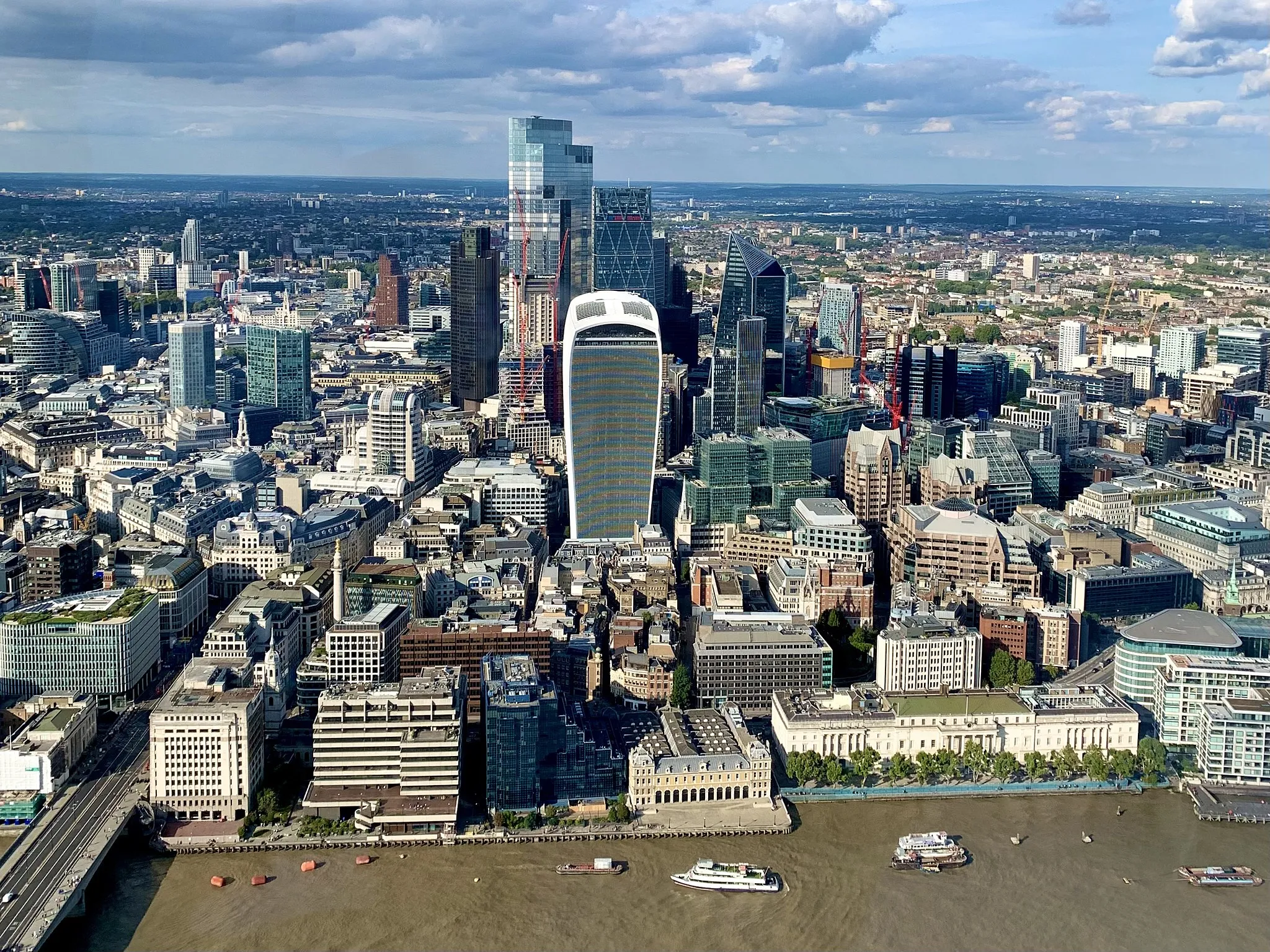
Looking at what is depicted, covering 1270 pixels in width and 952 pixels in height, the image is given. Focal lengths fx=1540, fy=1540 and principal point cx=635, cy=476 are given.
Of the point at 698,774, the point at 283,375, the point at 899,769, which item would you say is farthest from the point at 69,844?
the point at 283,375

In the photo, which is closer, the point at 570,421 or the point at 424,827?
the point at 424,827

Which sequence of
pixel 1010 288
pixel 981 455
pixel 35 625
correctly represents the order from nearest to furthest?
pixel 35 625 < pixel 981 455 < pixel 1010 288

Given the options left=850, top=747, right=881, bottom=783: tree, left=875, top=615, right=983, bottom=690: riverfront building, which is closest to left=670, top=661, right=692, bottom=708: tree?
left=850, top=747, right=881, bottom=783: tree

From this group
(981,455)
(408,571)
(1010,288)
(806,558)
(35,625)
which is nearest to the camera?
(35,625)

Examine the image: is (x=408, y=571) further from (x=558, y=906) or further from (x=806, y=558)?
(x=558, y=906)

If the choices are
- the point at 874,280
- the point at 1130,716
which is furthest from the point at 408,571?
the point at 874,280

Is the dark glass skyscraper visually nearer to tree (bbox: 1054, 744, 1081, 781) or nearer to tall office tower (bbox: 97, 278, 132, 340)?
tall office tower (bbox: 97, 278, 132, 340)
